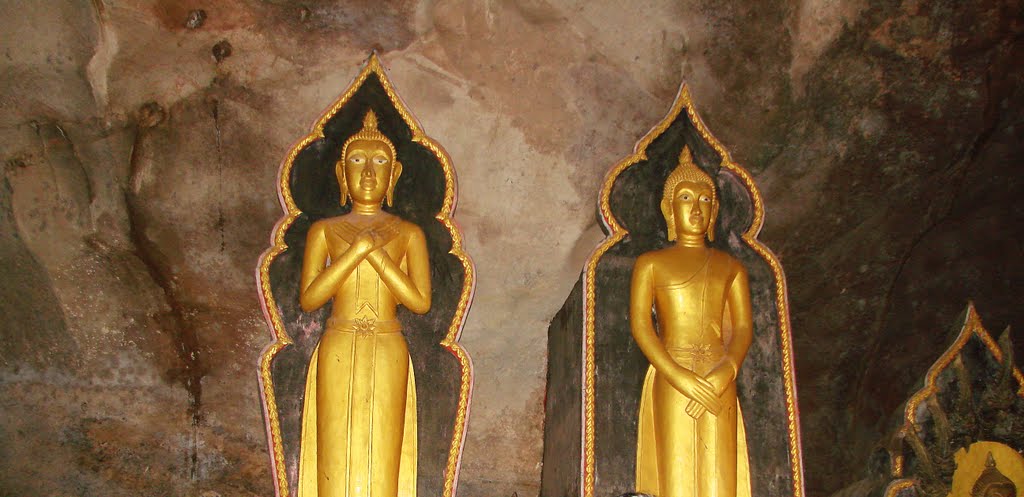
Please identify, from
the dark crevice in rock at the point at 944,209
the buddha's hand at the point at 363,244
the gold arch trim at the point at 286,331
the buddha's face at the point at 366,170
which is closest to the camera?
the gold arch trim at the point at 286,331

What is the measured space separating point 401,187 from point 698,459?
188cm

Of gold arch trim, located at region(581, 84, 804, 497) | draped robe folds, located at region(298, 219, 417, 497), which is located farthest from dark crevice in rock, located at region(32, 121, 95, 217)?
gold arch trim, located at region(581, 84, 804, 497)

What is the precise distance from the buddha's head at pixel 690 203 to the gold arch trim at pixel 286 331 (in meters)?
1.05

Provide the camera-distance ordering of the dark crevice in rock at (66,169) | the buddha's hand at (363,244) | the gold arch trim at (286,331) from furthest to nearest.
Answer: the dark crevice in rock at (66,169) → the buddha's hand at (363,244) → the gold arch trim at (286,331)

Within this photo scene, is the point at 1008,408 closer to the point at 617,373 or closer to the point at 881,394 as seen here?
the point at 881,394

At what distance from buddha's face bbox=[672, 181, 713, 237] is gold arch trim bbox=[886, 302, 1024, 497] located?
1.48 meters

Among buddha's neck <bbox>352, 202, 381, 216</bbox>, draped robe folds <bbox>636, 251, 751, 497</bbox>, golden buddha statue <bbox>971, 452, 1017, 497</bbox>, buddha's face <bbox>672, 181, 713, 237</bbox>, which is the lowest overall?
golden buddha statue <bbox>971, 452, 1017, 497</bbox>

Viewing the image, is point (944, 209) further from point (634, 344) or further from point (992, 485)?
point (634, 344)

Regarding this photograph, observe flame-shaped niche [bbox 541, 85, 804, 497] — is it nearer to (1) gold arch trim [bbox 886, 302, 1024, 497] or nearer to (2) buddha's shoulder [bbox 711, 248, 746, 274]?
(2) buddha's shoulder [bbox 711, 248, 746, 274]

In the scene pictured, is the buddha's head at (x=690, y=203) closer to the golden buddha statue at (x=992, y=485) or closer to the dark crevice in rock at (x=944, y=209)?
the dark crevice in rock at (x=944, y=209)

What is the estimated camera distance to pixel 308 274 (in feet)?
15.1

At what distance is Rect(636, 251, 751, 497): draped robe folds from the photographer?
455cm

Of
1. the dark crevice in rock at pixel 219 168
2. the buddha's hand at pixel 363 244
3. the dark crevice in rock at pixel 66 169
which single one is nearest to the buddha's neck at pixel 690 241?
the buddha's hand at pixel 363 244

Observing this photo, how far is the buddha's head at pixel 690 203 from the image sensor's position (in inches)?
197
